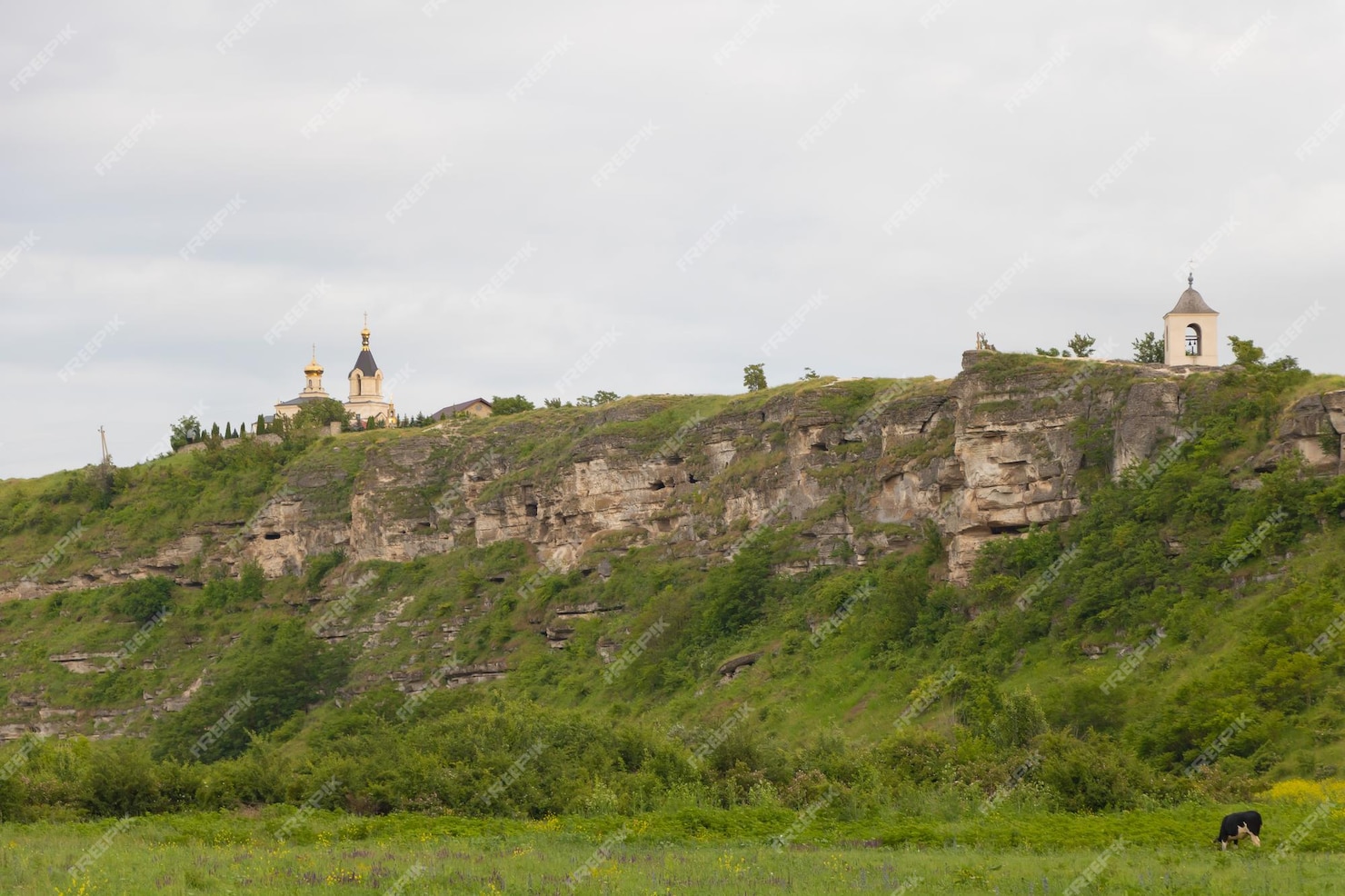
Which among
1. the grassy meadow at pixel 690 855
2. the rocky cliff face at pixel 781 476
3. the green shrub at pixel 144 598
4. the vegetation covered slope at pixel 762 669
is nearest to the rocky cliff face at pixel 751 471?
the rocky cliff face at pixel 781 476

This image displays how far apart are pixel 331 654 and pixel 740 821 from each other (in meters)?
72.8

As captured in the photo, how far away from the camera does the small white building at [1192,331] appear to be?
260ft

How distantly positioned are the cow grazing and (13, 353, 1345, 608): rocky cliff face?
108 feet

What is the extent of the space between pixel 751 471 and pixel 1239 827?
63247 millimetres

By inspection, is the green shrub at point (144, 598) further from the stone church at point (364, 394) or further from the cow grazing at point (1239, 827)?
the cow grazing at point (1239, 827)

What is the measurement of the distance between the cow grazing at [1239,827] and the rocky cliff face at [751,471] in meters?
33.0

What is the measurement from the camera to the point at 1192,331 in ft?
262

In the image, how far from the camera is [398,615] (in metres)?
112

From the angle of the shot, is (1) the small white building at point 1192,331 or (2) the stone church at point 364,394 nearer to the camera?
(1) the small white building at point 1192,331

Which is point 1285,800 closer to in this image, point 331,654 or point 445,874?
point 445,874

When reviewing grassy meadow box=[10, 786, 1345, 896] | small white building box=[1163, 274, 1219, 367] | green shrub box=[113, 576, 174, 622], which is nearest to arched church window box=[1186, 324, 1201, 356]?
small white building box=[1163, 274, 1219, 367]

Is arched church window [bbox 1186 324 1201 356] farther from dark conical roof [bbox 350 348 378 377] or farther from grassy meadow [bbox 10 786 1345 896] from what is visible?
dark conical roof [bbox 350 348 378 377]

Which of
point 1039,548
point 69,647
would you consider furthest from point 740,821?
point 69,647

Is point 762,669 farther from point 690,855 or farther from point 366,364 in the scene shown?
point 366,364
